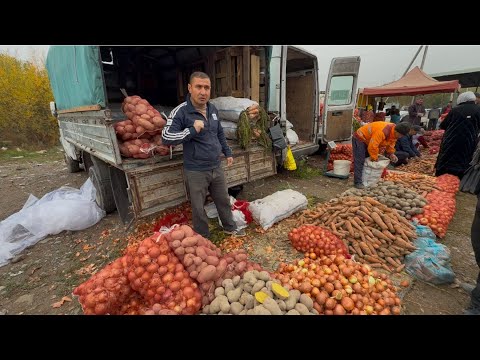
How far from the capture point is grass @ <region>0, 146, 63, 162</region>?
36.0 ft

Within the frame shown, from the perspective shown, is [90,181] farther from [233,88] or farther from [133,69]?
[133,69]

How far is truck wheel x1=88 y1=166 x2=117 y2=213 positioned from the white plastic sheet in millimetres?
124

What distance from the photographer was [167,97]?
7.76 m

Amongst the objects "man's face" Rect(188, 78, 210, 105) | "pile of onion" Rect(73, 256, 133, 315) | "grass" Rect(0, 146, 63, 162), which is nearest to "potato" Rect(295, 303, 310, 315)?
"pile of onion" Rect(73, 256, 133, 315)

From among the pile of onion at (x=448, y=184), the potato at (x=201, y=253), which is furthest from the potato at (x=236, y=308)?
the pile of onion at (x=448, y=184)

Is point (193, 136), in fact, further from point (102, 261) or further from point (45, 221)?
point (45, 221)

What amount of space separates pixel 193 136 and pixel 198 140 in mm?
168

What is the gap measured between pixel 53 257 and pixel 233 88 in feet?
14.5

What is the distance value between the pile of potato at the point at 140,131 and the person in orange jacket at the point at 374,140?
4.12 m

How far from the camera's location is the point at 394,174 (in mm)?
5332

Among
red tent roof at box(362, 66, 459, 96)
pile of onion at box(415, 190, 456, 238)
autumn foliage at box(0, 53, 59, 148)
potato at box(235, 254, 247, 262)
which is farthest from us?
autumn foliage at box(0, 53, 59, 148)

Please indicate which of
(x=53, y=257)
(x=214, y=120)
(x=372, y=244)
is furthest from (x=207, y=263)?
(x=53, y=257)

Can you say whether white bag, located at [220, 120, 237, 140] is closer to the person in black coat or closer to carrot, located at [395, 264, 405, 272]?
carrot, located at [395, 264, 405, 272]

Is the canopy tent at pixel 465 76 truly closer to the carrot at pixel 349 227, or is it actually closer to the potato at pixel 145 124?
the carrot at pixel 349 227
